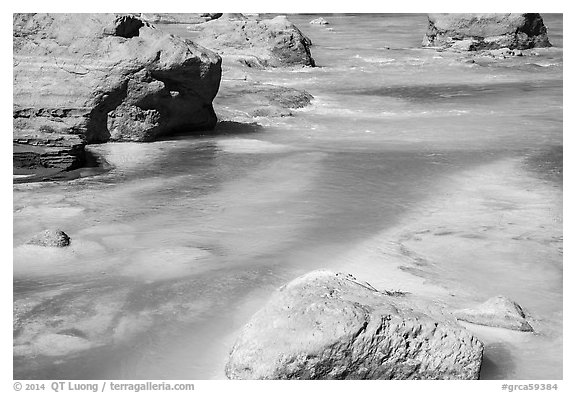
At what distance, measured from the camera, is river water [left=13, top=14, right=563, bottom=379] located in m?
4.87

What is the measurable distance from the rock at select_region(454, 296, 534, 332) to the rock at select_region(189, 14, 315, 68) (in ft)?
37.1

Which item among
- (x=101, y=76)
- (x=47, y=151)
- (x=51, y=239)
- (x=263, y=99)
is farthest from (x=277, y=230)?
(x=263, y=99)

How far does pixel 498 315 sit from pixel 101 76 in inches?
240

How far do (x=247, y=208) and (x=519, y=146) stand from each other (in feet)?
12.9

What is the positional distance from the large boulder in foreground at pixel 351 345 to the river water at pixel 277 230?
0.32 meters

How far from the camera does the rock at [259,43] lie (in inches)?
648

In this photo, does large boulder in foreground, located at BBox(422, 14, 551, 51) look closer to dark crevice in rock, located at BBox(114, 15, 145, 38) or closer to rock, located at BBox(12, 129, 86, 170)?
dark crevice in rock, located at BBox(114, 15, 145, 38)

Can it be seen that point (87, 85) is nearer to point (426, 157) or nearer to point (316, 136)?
point (316, 136)

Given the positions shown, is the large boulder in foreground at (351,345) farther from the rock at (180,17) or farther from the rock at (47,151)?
the rock at (180,17)

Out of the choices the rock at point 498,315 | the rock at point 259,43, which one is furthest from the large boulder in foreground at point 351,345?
the rock at point 259,43

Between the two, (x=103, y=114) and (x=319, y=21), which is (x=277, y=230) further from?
(x=319, y=21)

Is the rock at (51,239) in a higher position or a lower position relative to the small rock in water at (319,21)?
higher

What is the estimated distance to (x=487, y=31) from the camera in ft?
63.2

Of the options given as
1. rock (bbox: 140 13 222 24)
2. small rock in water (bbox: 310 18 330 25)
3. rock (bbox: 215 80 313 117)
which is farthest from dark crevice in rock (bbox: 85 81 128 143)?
small rock in water (bbox: 310 18 330 25)
